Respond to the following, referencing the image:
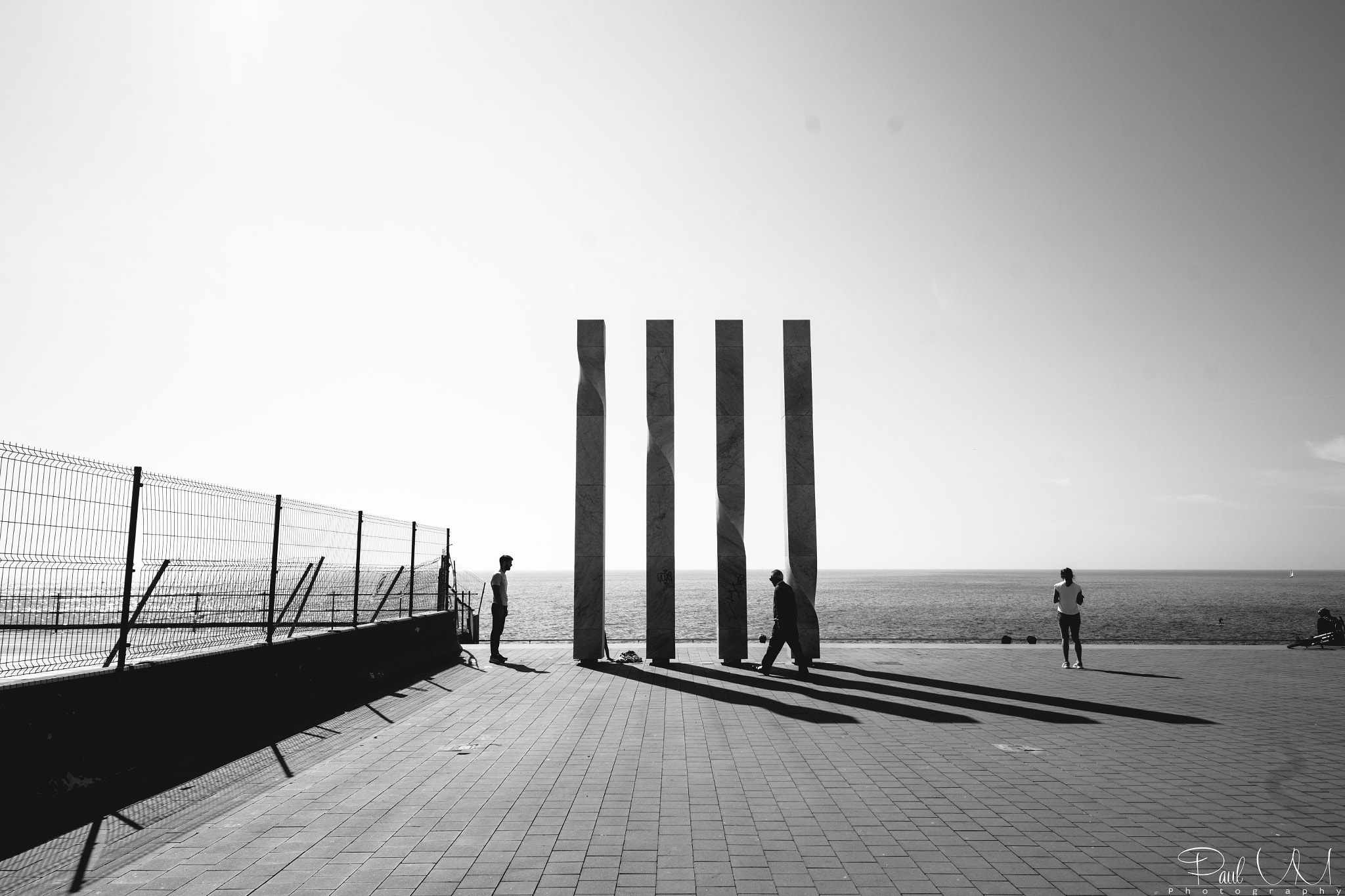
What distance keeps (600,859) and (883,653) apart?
501 inches

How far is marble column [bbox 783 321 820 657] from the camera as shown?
1534 centimetres

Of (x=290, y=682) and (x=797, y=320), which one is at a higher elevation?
(x=797, y=320)

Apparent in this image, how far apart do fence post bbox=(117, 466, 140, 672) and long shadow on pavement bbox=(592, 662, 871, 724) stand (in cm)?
718

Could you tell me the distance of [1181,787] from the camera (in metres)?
6.55

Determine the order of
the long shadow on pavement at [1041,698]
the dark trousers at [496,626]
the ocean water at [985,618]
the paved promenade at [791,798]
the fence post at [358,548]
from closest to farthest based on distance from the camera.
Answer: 1. the paved promenade at [791,798]
2. the long shadow on pavement at [1041,698]
3. the fence post at [358,548]
4. the dark trousers at [496,626]
5. the ocean water at [985,618]

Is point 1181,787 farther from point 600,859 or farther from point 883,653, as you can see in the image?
point 883,653

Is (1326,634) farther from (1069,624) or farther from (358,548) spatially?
(358,548)

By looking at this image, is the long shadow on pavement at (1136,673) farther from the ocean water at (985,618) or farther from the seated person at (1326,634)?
the seated person at (1326,634)

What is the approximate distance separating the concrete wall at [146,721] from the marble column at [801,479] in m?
8.06

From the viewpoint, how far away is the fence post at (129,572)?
22.0 feet

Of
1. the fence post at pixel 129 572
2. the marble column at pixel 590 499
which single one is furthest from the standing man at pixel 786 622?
the fence post at pixel 129 572

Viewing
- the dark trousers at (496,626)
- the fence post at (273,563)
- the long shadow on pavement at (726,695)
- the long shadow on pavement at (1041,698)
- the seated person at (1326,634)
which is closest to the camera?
the long shadow on pavement at (1041,698)

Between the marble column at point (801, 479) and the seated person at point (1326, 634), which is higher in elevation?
the marble column at point (801, 479)

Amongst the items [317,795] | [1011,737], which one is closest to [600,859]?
[317,795]
